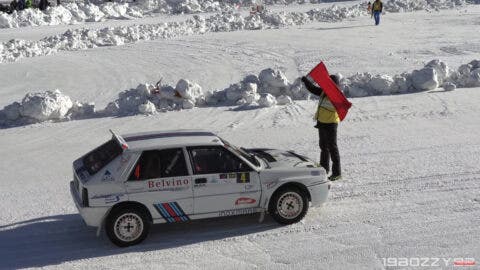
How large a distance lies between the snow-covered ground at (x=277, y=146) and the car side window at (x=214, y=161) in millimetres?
897

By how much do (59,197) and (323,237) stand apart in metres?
4.47

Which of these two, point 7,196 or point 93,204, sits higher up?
point 93,204

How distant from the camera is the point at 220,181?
8.41 m

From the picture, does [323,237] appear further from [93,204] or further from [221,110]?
[221,110]

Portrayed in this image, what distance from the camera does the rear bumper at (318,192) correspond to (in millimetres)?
8828

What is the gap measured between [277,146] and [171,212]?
198 inches

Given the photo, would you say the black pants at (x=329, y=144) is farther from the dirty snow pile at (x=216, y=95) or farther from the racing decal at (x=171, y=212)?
the dirty snow pile at (x=216, y=95)

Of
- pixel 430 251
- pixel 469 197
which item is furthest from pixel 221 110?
pixel 430 251

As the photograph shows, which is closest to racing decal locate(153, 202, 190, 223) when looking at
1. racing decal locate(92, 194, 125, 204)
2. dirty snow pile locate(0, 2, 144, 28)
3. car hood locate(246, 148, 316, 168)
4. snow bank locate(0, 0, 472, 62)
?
racing decal locate(92, 194, 125, 204)

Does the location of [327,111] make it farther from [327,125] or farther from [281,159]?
[281,159]

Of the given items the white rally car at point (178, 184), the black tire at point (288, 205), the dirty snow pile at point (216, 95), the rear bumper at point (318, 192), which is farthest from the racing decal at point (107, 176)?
the dirty snow pile at point (216, 95)

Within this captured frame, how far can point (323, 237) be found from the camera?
8.49 metres

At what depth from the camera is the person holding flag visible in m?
10.1

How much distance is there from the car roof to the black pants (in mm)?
2237
